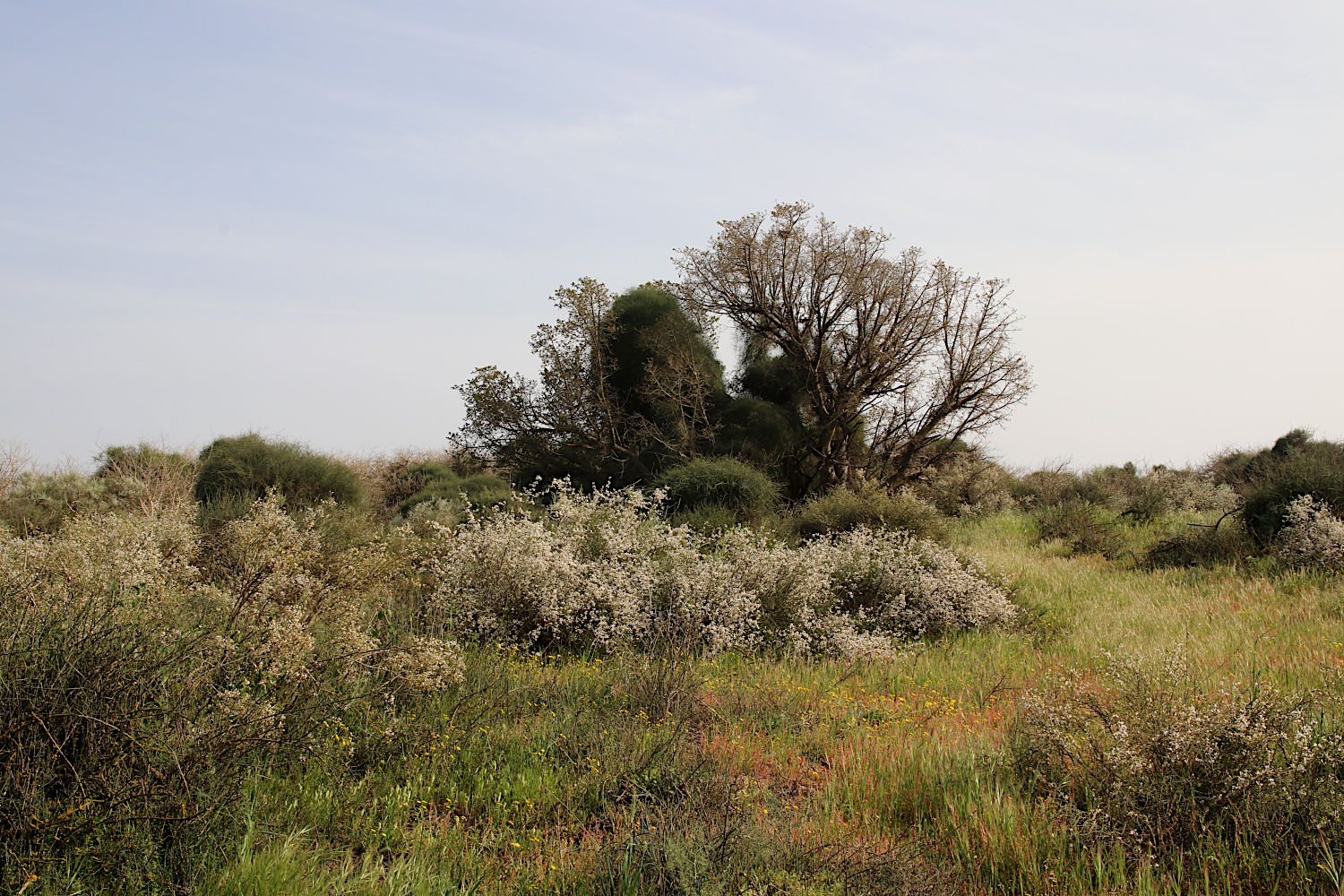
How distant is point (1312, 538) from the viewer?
11.2 m

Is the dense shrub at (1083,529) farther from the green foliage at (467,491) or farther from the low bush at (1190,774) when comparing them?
the green foliage at (467,491)

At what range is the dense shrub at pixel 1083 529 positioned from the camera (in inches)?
581

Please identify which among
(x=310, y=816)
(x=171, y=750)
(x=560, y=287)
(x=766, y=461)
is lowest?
(x=310, y=816)

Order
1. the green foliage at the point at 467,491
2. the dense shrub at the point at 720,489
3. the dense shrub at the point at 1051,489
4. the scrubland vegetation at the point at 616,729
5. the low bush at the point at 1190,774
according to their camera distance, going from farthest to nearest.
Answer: the dense shrub at the point at 1051,489 → the green foliage at the point at 467,491 → the dense shrub at the point at 720,489 → the low bush at the point at 1190,774 → the scrubland vegetation at the point at 616,729

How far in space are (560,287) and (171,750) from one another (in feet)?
56.2

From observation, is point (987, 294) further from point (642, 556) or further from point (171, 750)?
point (171, 750)

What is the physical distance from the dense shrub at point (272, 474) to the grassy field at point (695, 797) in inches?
436

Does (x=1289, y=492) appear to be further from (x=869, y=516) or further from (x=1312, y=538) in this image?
(x=869, y=516)

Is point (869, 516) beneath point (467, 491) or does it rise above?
above

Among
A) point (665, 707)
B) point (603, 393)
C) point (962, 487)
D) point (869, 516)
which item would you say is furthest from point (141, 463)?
point (962, 487)

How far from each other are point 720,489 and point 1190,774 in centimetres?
1141

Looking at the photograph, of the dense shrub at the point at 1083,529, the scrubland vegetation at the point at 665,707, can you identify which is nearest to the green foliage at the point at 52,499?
the scrubland vegetation at the point at 665,707

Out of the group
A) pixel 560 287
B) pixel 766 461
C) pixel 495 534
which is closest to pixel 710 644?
pixel 495 534

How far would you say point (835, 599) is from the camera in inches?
359
